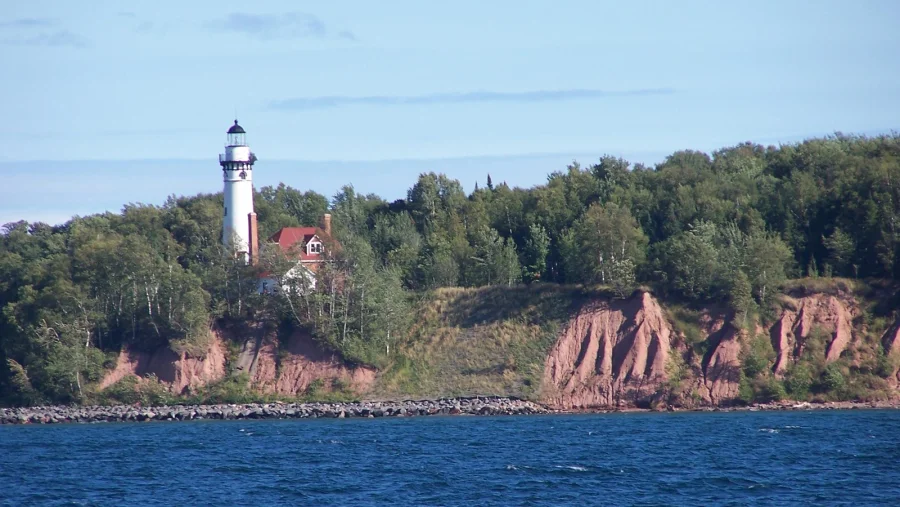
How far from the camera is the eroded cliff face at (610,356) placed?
6303cm

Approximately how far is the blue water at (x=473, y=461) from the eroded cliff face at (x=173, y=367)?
8.59m

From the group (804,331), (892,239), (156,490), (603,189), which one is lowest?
(156,490)

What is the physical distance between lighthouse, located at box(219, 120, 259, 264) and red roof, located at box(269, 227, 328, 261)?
85.2 inches

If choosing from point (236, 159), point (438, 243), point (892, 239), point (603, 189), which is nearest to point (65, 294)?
point (236, 159)

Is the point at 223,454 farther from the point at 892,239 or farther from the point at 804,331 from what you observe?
the point at 892,239

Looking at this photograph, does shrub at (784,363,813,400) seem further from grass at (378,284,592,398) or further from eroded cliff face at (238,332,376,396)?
eroded cliff face at (238,332,376,396)

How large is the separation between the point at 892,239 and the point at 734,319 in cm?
1075

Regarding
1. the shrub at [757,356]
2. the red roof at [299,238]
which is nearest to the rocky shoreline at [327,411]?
the shrub at [757,356]

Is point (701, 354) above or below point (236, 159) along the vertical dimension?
below

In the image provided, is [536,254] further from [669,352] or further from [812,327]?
[812,327]

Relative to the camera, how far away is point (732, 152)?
9606 cm

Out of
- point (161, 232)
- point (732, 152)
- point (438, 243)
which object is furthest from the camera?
point (732, 152)

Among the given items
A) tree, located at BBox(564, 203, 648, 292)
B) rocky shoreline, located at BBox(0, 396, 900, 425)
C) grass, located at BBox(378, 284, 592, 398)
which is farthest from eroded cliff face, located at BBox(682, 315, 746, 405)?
grass, located at BBox(378, 284, 592, 398)

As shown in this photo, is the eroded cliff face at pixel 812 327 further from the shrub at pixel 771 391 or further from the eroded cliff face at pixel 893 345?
the eroded cliff face at pixel 893 345
